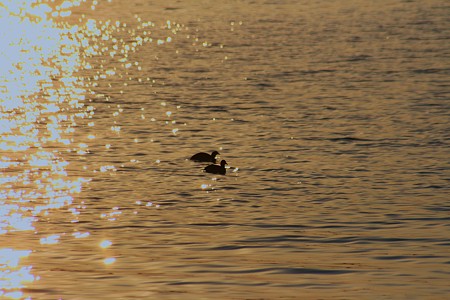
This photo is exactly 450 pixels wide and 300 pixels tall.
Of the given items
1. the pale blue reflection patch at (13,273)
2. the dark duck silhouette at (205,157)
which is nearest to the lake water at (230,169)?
the pale blue reflection patch at (13,273)

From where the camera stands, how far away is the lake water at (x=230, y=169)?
20.8 m

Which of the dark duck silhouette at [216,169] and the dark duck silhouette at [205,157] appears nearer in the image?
the dark duck silhouette at [216,169]

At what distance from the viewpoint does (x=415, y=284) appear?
20.0 m

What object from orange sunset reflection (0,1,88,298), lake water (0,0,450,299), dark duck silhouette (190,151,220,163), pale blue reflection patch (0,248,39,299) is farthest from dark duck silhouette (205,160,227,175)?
pale blue reflection patch (0,248,39,299)

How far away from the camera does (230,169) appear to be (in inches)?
1271

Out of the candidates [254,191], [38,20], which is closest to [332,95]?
[254,191]

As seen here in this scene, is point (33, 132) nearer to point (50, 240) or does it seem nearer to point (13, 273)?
point (50, 240)

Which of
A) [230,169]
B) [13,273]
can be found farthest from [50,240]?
[230,169]

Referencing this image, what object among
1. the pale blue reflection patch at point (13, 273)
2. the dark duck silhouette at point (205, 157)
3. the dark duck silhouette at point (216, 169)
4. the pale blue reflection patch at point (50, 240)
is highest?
the dark duck silhouette at point (205, 157)

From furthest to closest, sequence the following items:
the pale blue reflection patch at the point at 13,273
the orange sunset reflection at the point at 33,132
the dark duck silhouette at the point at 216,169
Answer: the dark duck silhouette at the point at 216,169
the orange sunset reflection at the point at 33,132
the pale blue reflection patch at the point at 13,273

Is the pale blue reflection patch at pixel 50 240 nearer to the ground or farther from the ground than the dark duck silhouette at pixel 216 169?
nearer to the ground

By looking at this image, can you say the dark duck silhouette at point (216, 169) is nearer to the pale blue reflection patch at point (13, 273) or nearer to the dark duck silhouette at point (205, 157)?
the dark duck silhouette at point (205, 157)

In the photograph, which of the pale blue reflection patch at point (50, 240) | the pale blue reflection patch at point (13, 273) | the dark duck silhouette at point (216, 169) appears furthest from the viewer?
the dark duck silhouette at point (216, 169)

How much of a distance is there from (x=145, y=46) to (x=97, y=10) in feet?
103
